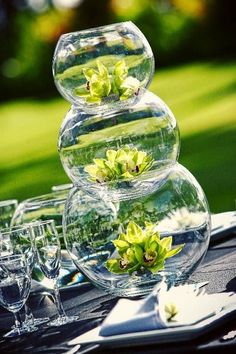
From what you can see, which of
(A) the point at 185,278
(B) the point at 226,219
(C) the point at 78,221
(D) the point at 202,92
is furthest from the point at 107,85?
(D) the point at 202,92

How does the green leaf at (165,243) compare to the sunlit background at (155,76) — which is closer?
the green leaf at (165,243)

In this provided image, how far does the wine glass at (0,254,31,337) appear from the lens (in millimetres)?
2344

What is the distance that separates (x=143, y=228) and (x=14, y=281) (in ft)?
1.31

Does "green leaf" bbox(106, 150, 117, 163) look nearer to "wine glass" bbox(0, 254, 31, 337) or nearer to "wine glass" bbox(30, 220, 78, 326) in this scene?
"wine glass" bbox(30, 220, 78, 326)

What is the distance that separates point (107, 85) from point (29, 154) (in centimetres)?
961

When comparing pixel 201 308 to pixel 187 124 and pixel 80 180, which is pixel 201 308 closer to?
pixel 80 180

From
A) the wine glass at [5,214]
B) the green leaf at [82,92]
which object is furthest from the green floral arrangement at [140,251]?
the wine glass at [5,214]

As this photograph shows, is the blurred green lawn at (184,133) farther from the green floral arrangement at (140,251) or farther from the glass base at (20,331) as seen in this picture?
the glass base at (20,331)

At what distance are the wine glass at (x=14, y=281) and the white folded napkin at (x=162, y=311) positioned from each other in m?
0.21

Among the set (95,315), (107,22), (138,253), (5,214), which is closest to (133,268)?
(138,253)

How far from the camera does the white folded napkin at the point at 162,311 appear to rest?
2168mm

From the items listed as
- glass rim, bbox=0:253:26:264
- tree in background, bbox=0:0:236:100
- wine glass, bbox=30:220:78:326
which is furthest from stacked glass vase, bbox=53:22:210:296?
tree in background, bbox=0:0:236:100

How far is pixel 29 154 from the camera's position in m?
12.1

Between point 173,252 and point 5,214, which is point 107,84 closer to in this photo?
Result: point 173,252
